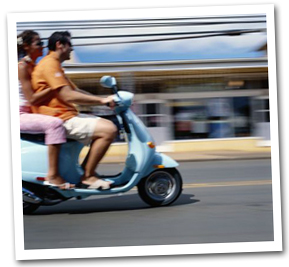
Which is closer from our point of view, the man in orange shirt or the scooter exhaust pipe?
the man in orange shirt

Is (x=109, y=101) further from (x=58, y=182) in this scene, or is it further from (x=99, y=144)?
(x=58, y=182)

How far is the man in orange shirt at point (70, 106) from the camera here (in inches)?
295

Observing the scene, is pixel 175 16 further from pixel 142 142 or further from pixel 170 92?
pixel 170 92

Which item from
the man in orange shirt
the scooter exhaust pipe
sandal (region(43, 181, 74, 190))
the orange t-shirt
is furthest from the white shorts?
the scooter exhaust pipe

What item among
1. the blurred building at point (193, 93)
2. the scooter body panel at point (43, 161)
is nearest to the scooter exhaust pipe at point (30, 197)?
the scooter body panel at point (43, 161)

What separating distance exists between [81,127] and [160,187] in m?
1.20

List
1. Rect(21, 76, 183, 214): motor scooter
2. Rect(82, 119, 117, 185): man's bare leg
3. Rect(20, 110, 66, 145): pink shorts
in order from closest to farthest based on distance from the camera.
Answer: Rect(20, 110, 66, 145): pink shorts
Rect(21, 76, 183, 214): motor scooter
Rect(82, 119, 117, 185): man's bare leg

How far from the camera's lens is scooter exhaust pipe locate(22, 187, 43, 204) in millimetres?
7660

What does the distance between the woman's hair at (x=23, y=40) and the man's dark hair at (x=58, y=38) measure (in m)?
0.19

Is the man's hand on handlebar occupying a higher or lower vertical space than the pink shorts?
higher

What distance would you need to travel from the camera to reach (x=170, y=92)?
921 cm

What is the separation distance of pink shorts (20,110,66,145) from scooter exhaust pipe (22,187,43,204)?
1.87 ft

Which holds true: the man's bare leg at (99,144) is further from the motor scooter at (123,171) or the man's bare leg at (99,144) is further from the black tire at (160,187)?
the black tire at (160,187)

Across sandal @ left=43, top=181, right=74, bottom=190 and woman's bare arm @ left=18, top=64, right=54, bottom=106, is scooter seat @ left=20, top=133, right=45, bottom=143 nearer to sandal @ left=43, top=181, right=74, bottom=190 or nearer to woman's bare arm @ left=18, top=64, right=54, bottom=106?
woman's bare arm @ left=18, top=64, right=54, bottom=106
